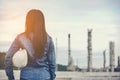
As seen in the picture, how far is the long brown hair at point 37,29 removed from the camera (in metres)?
2.87

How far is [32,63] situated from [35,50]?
0.34 feet

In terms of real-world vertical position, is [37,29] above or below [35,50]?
above

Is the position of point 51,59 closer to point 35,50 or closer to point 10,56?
point 35,50

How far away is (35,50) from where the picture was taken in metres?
2.92

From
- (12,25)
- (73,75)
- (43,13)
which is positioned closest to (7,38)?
(12,25)

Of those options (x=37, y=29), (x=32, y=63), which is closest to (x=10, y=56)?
(x=32, y=63)

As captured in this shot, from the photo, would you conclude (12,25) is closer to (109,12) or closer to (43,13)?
(43,13)

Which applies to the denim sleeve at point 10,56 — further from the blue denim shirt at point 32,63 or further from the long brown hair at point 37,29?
the long brown hair at point 37,29

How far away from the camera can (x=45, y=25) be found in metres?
3.06

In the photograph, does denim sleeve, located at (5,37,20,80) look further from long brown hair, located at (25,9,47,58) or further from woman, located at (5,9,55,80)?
long brown hair, located at (25,9,47,58)

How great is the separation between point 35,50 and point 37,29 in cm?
16

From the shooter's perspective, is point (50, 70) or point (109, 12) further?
point (109, 12)

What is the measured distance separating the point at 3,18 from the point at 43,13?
0.31 meters

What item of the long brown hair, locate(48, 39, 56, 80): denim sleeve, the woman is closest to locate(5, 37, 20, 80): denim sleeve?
the woman
